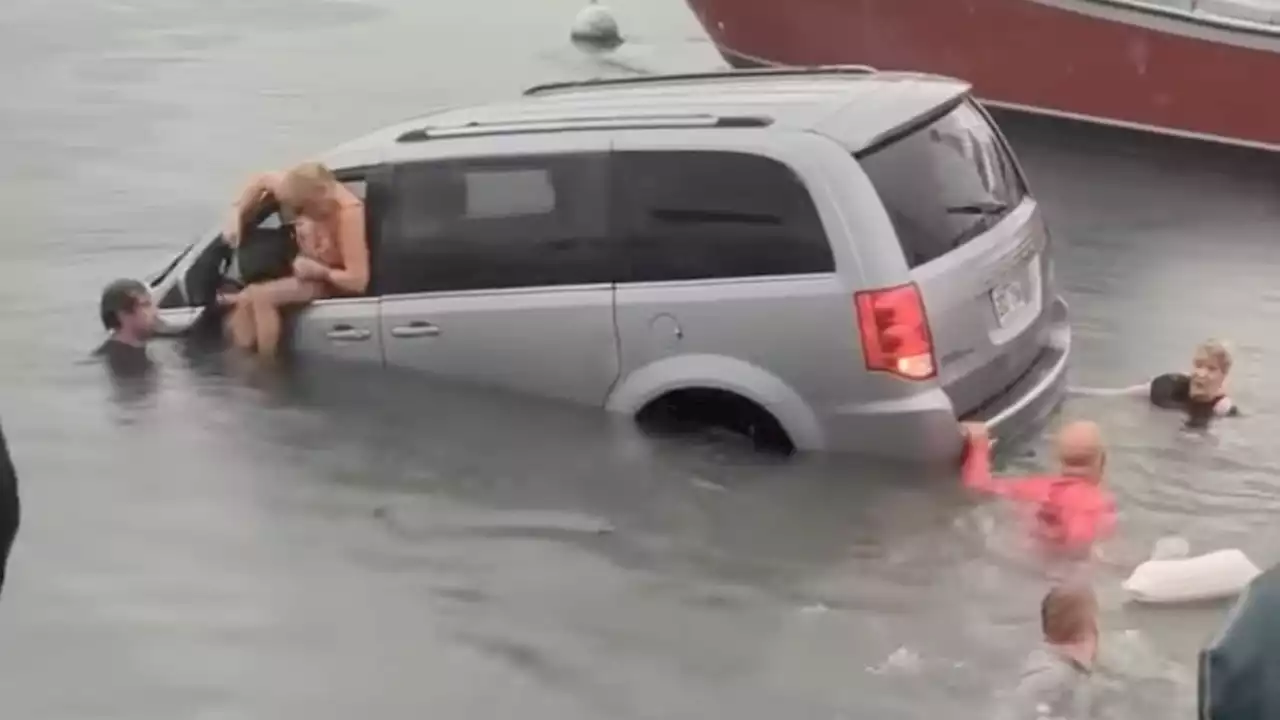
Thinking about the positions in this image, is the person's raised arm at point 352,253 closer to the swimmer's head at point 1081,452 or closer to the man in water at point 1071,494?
the man in water at point 1071,494

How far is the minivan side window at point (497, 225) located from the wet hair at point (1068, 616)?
2625mm

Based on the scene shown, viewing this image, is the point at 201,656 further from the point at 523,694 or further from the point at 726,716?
the point at 726,716

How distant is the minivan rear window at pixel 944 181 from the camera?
773 cm

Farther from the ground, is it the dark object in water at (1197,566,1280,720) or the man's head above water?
the dark object in water at (1197,566,1280,720)

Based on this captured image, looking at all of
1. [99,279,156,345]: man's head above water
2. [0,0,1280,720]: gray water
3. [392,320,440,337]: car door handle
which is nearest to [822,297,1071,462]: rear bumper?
[0,0,1280,720]: gray water

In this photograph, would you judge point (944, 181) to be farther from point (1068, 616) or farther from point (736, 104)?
point (1068, 616)

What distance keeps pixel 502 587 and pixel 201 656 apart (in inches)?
45.3

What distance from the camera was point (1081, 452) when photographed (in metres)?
7.49

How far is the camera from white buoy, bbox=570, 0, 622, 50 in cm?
2336

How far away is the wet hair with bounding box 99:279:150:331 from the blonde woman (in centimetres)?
74

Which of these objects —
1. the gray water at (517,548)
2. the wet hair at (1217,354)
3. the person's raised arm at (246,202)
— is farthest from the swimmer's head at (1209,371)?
the person's raised arm at (246,202)

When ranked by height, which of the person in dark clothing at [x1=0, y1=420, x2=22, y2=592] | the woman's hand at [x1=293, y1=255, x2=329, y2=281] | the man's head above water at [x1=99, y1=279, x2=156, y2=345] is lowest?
the man's head above water at [x1=99, y1=279, x2=156, y2=345]

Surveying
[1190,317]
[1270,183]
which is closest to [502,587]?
[1190,317]

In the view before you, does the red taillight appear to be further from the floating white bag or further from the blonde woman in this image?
the blonde woman
